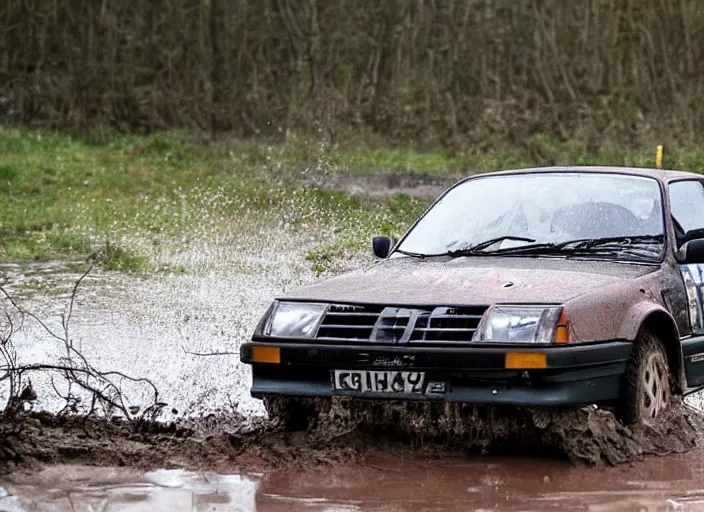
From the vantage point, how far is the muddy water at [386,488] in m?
5.52

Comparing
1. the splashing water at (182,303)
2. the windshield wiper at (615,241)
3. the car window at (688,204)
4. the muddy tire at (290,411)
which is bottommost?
the splashing water at (182,303)

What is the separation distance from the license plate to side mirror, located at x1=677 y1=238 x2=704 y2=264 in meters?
1.82

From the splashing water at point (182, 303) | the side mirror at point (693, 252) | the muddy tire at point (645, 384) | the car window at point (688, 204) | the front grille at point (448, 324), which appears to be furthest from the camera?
the splashing water at point (182, 303)

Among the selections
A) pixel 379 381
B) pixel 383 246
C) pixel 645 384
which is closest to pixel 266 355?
pixel 379 381

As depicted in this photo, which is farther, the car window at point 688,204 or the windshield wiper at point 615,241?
the car window at point 688,204

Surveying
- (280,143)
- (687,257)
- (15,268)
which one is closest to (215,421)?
(687,257)

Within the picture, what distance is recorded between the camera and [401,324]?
6.12 m

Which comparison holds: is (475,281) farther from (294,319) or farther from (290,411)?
(290,411)

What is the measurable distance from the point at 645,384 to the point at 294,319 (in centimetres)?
165

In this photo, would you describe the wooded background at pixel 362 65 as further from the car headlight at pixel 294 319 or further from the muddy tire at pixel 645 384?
the car headlight at pixel 294 319

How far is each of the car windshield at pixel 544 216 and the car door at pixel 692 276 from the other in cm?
19

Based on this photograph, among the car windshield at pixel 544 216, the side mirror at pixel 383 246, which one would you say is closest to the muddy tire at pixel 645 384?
the car windshield at pixel 544 216

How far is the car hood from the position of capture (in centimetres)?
616

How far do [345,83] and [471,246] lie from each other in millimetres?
25564
